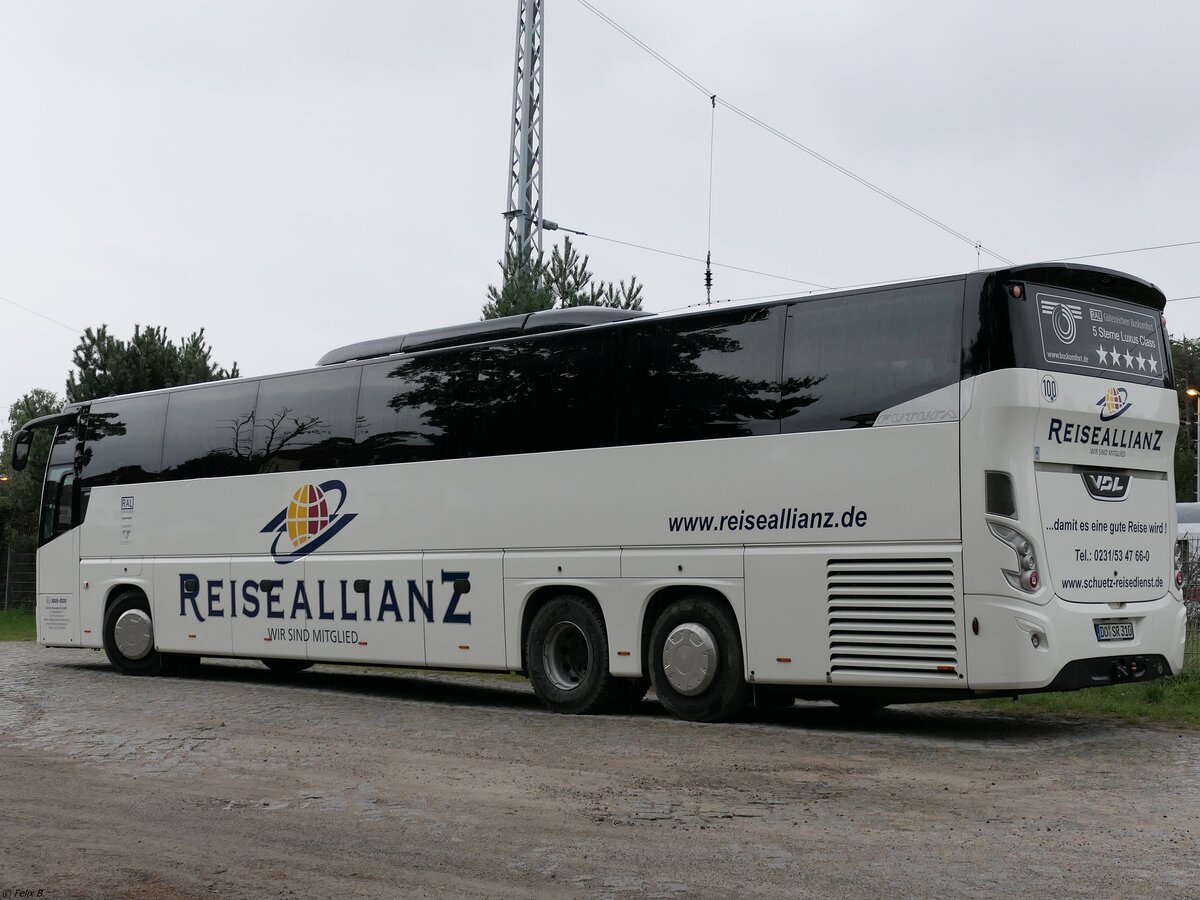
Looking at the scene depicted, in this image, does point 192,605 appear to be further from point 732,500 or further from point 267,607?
point 732,500

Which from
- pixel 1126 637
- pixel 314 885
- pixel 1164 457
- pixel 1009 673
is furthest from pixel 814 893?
pixel 1164 457

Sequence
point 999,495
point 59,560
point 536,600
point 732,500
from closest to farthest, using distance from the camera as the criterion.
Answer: point 999,495 < point 732,500 < point 536,600 < point 59,560

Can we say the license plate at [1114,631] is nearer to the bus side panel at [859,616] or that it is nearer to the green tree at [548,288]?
the bus side panel at [859,616]

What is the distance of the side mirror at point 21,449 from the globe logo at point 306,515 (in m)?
5.00

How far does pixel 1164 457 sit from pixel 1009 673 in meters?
2.85

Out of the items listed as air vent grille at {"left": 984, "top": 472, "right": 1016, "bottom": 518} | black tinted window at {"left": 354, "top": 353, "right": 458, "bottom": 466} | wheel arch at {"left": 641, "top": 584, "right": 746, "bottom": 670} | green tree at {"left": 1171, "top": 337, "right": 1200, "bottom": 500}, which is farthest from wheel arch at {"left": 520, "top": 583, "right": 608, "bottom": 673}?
green tree at {"left": 1171, "top": 337, "right": 1200, "bottom": 500}

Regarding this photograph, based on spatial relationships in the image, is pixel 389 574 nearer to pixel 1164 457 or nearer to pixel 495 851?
pixel 1164 457

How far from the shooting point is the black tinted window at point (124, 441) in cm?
1956

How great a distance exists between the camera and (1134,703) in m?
14.0

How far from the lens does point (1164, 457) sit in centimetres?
1274

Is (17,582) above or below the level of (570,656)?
above

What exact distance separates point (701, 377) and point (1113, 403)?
137 inches

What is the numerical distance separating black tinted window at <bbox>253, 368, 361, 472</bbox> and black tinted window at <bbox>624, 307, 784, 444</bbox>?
4.18 metres

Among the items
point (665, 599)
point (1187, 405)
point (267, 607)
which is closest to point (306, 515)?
point (267, 607)
